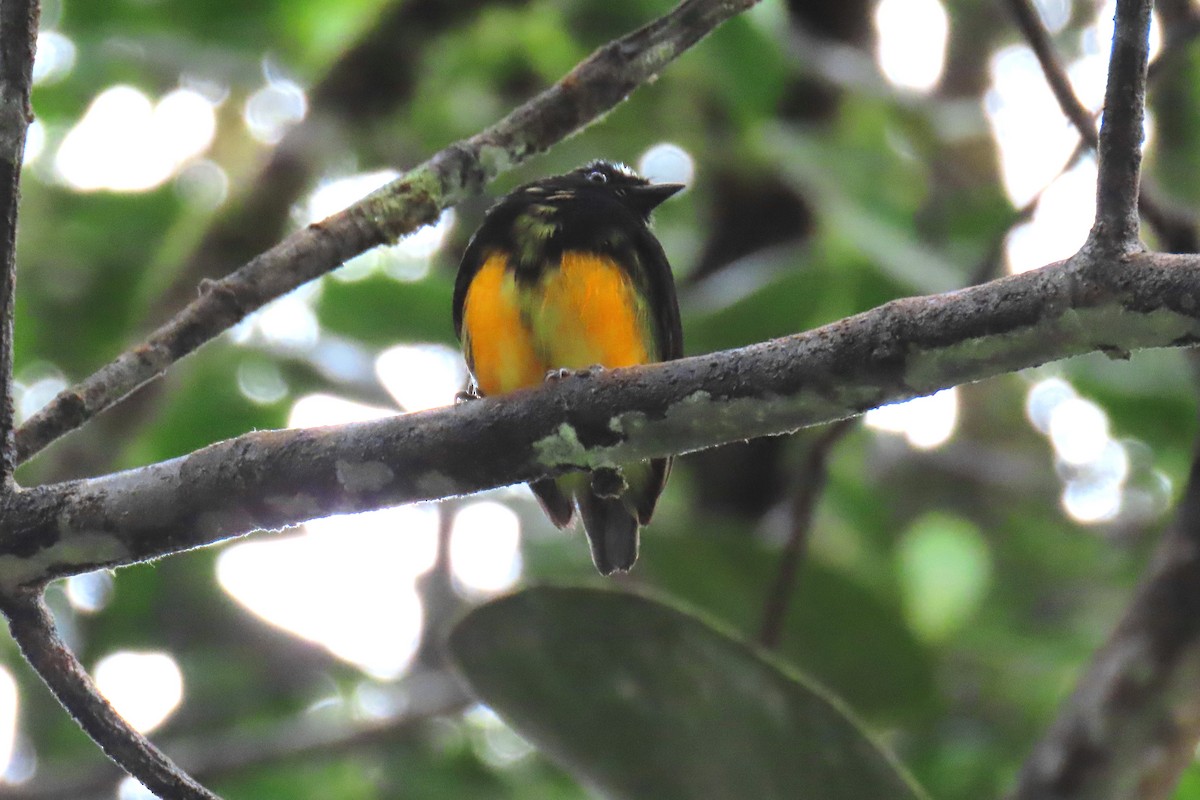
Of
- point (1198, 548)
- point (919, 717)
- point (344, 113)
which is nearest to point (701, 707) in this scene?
point (1198, 548)

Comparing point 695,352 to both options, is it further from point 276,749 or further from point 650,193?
point 276,749

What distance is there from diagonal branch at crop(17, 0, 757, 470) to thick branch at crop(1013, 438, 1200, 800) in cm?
154

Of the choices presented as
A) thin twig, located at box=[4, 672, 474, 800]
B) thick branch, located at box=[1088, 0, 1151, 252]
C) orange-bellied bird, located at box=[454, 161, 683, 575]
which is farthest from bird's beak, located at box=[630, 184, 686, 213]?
thick branch, located at box=[1088, 0, 1151, 252]

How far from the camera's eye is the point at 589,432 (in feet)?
6.59

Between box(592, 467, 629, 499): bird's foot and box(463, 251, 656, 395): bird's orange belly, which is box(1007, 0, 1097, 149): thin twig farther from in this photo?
box(592, 467, 629, 499): bird's foot

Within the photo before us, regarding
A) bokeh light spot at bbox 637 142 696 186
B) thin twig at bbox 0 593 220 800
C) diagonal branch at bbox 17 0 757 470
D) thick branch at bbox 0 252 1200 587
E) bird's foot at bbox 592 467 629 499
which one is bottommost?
thin twig at bbox 0 593 220 800

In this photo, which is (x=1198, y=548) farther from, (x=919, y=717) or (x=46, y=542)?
(x=46, y=542)

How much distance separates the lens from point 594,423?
200cm

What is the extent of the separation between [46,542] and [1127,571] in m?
4.82

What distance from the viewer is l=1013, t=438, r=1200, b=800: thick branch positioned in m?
3.01

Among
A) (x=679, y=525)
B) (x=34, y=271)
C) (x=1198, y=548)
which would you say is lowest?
(x=1198, y=548)

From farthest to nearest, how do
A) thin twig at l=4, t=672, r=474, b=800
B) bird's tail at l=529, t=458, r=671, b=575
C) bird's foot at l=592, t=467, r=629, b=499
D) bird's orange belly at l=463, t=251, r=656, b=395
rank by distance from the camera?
thin twig at l=4, t=672, r=474, b=800
bird's tail at l=529, t=458, r=671, b=575
bird's orange belly at l=463, t=251, r=656, b=395
bird's foot at l=592, t=467, r=629, b=499

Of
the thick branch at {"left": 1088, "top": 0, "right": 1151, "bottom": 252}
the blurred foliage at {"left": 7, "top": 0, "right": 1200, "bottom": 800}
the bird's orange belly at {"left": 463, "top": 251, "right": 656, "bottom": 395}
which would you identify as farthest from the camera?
the blurred foliage at {"left": 7, "top": 0, "right": 1200, "bottom": 800}

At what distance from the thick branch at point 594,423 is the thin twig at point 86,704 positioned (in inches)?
2.1
